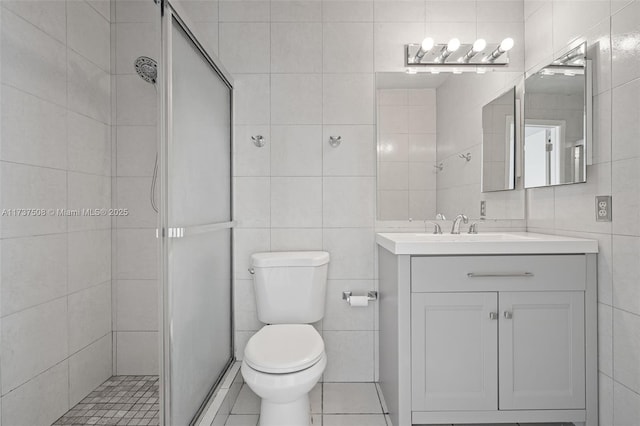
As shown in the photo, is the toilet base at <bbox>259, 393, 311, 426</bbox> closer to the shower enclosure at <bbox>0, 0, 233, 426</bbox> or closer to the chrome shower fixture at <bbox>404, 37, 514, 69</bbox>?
the shower enclosure at <bbox>0, 0, 233, 426</bbox>

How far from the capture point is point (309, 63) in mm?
2160

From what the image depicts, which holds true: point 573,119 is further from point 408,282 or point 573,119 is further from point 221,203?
point 221,203

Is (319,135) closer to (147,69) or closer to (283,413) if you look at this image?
(147,69)

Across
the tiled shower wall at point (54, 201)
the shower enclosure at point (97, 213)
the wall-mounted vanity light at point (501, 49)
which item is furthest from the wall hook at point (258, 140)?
the wall-mounted vanity light at point (501, 49)

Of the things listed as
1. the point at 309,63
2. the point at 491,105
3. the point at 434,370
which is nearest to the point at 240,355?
the point at 434,370

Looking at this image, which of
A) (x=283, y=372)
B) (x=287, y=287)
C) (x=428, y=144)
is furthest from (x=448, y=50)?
(x=283, y=372)

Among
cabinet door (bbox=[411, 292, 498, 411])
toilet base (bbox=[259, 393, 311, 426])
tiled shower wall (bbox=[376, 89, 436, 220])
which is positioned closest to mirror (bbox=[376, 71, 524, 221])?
tiled shower wall (bbox=[376, 89, 436, 220])

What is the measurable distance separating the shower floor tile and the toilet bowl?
353 mm

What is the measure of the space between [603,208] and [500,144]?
725 millimetres

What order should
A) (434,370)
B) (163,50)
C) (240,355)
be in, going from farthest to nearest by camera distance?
(240,355) → (434,370) → (163,50)

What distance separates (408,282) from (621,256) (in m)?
0.89

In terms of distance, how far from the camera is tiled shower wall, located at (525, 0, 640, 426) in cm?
143

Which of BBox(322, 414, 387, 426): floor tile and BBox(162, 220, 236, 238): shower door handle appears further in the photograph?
BBox(322, 414, 387, 426): floor tile

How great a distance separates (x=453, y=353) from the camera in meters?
1.59
